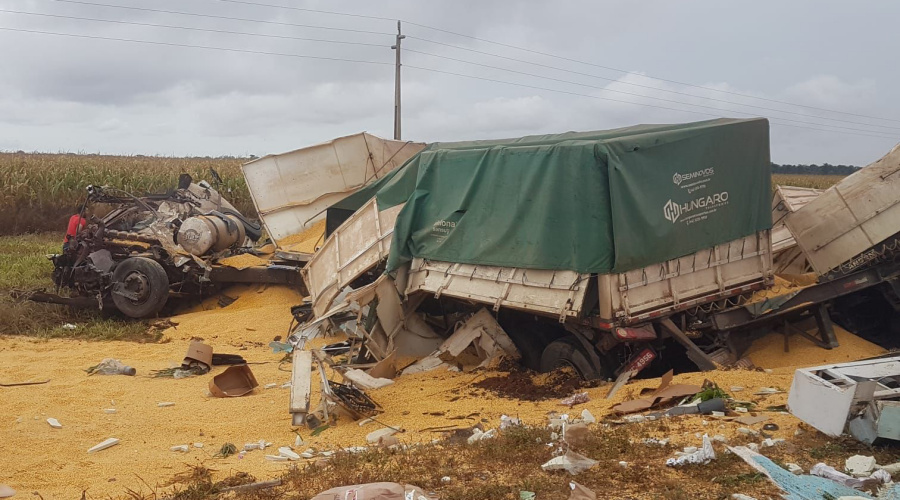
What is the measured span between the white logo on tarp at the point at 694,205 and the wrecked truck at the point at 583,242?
0.05 ft

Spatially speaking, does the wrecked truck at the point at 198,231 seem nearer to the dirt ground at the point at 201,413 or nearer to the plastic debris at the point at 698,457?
the dirt ground at the point at 201,413

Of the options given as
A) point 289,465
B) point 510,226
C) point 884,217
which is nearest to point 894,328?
point 884,217

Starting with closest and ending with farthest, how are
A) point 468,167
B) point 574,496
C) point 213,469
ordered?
point 574,496, point 213,469, point 468,167

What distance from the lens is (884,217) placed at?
940 centimetres

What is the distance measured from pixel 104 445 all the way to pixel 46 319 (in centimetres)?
790

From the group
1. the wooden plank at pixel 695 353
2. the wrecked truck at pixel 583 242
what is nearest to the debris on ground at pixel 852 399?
the wrecked truck at pixel 583 242

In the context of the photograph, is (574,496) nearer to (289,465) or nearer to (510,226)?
(289,465)

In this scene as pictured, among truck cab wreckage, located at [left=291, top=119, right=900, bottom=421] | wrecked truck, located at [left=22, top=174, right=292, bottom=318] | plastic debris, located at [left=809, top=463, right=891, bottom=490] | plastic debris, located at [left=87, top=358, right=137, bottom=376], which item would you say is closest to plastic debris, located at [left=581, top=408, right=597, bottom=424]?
truck cab wreckage, located at [left=291, top=119, right=900, bottom=421]

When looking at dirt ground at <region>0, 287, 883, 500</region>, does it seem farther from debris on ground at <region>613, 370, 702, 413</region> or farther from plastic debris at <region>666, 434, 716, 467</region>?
plastic debris at <region>666, 434, 716, 467</region>

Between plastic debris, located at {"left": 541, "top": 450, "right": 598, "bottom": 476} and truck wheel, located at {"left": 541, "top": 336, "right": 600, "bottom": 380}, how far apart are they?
320 cm

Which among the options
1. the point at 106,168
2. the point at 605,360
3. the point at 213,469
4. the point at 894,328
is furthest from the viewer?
the point at 106,168

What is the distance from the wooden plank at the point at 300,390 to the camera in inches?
305

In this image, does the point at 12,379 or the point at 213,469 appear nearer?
the point at 213,469

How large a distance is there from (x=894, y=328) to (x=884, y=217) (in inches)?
74.9
